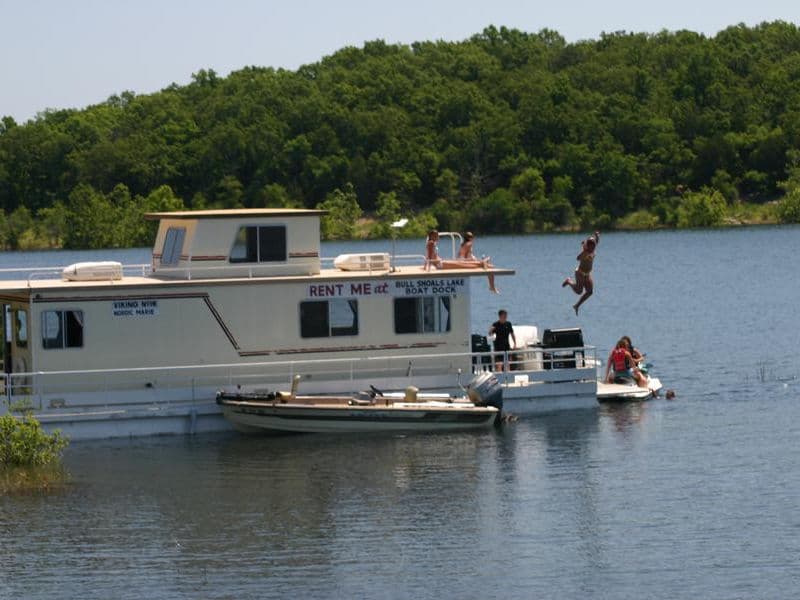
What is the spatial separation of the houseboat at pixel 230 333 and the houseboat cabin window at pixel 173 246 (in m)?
0.04

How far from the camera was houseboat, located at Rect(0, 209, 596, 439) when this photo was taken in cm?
2972

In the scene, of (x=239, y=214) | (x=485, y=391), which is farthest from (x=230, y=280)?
(x=485, y=391)

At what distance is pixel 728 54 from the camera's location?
140 metres

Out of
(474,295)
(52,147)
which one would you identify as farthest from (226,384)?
(52,147)

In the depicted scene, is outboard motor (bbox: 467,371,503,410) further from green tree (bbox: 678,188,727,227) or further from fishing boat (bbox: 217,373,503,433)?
green tree (bbox: 678,188,727,227)

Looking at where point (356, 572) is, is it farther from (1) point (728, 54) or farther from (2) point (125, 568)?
(1) point (728, 54)

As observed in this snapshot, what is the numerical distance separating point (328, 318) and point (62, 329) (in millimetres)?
4868

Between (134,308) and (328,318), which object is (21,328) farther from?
(328,318)

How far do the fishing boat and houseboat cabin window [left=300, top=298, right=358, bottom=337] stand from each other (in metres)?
1.27

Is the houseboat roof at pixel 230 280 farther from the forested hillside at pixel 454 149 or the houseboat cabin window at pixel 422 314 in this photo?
the forested hillside at pixel 454 149

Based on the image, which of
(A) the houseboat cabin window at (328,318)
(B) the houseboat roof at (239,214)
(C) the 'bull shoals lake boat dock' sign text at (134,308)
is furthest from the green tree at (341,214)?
(C) the 'bull shoals lake boat dock' sign text at (134,308)

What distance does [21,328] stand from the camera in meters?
30.2

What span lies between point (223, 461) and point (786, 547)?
401 inches

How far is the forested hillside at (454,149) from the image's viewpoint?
122 meters
